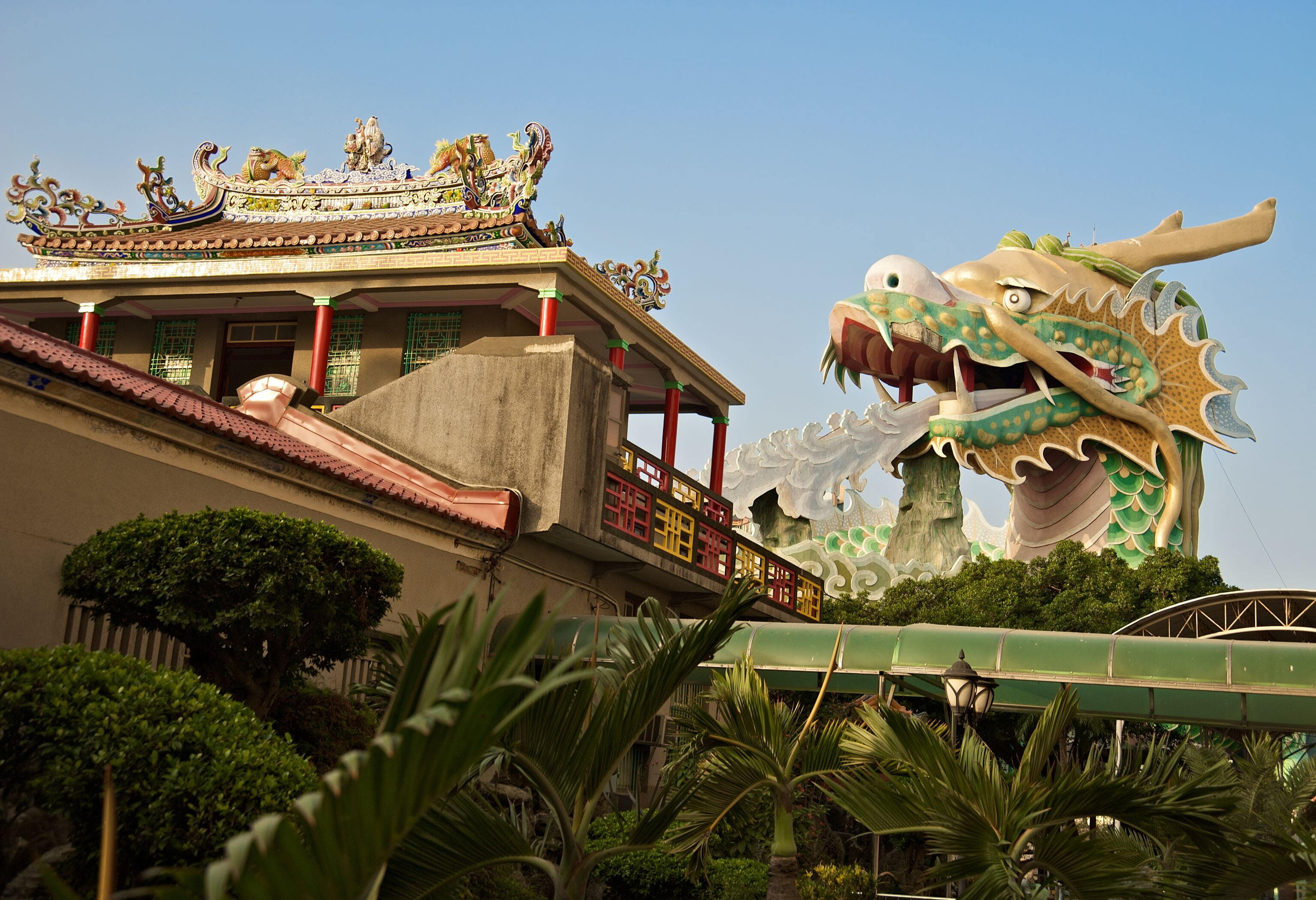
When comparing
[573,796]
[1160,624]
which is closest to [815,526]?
[1160,624]

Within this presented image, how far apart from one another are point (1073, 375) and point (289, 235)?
16507 millimetres

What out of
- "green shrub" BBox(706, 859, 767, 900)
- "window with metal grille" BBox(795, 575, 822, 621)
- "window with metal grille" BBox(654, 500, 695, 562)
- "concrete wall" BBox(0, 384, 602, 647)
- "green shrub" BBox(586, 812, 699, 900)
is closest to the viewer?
"concrete wall" BBox(0, 384, 602, 647)

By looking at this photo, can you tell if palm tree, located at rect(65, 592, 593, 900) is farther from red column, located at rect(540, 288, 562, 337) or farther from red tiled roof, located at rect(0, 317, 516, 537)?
red column, located at rect(540, 288, 562, 337)

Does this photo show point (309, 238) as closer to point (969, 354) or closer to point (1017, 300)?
point (969, 354)

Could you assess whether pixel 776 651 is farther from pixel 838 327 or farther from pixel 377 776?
pixel 838 327

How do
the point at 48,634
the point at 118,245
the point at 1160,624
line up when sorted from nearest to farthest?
the point at 48,634 < the point at 1160,624 < the point at 118,245

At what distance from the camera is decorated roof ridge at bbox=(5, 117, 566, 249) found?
2000 centimetres

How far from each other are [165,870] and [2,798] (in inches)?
150

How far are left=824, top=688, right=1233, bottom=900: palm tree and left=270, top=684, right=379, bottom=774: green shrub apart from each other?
13.5 feet

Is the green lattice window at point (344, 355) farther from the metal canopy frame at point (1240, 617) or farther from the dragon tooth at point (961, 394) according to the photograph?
the dragon tooth at point (961, 394)

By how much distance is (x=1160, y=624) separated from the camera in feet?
60.1

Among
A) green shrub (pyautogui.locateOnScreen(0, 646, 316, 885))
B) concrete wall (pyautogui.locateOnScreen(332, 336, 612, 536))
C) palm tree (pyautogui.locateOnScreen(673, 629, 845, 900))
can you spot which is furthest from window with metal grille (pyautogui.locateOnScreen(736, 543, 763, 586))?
green shrub (pyautogui.locateOnScreen(0, 646, 316, 885))

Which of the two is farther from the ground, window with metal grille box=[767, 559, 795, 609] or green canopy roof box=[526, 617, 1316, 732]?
window with metal grille box=[767, 559, 795, 609]

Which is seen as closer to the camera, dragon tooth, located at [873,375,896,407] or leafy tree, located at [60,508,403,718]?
leafy tree, located at [60,508,403,718]
